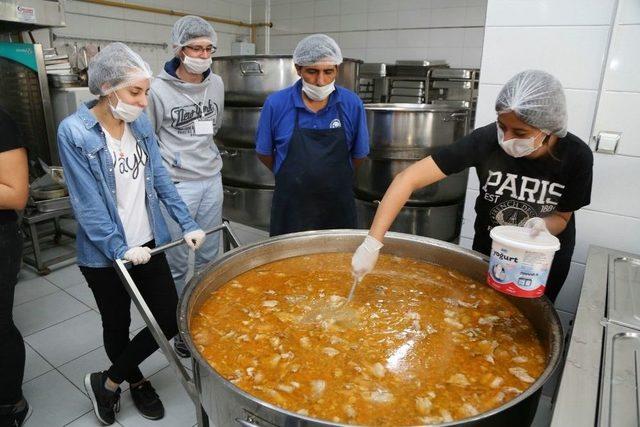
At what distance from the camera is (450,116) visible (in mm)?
3104

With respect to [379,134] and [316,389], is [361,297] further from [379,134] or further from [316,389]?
[379,134]

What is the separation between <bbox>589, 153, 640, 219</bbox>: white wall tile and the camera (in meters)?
1.86

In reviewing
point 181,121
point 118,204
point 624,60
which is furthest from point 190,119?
point 624,60

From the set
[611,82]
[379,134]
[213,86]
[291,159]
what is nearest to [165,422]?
[291,159]

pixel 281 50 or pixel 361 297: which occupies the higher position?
pixel 281 50

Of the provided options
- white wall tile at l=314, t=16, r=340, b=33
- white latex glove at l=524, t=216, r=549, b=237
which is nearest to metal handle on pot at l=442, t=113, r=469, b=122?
white latex glove at l=524, t=216, r=549, b=237

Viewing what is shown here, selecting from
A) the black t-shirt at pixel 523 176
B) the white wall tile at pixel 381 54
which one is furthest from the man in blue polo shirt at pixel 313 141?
the white wall tile at pixel 381 54

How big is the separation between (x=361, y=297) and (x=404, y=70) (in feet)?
17.9

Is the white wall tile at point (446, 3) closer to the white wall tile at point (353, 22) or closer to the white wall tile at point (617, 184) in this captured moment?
the white wall tile at point (353, 22)

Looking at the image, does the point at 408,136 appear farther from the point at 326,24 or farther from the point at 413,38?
the point at 326,24

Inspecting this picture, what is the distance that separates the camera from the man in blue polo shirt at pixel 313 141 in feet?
7.22

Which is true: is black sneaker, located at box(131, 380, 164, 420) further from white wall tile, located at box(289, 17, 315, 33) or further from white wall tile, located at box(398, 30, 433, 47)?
white wall tile, located at box(289, 17, 315, 33)

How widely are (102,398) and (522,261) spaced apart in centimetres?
188

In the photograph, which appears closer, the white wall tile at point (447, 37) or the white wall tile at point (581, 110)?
the white wall tile at point (581, 110)
